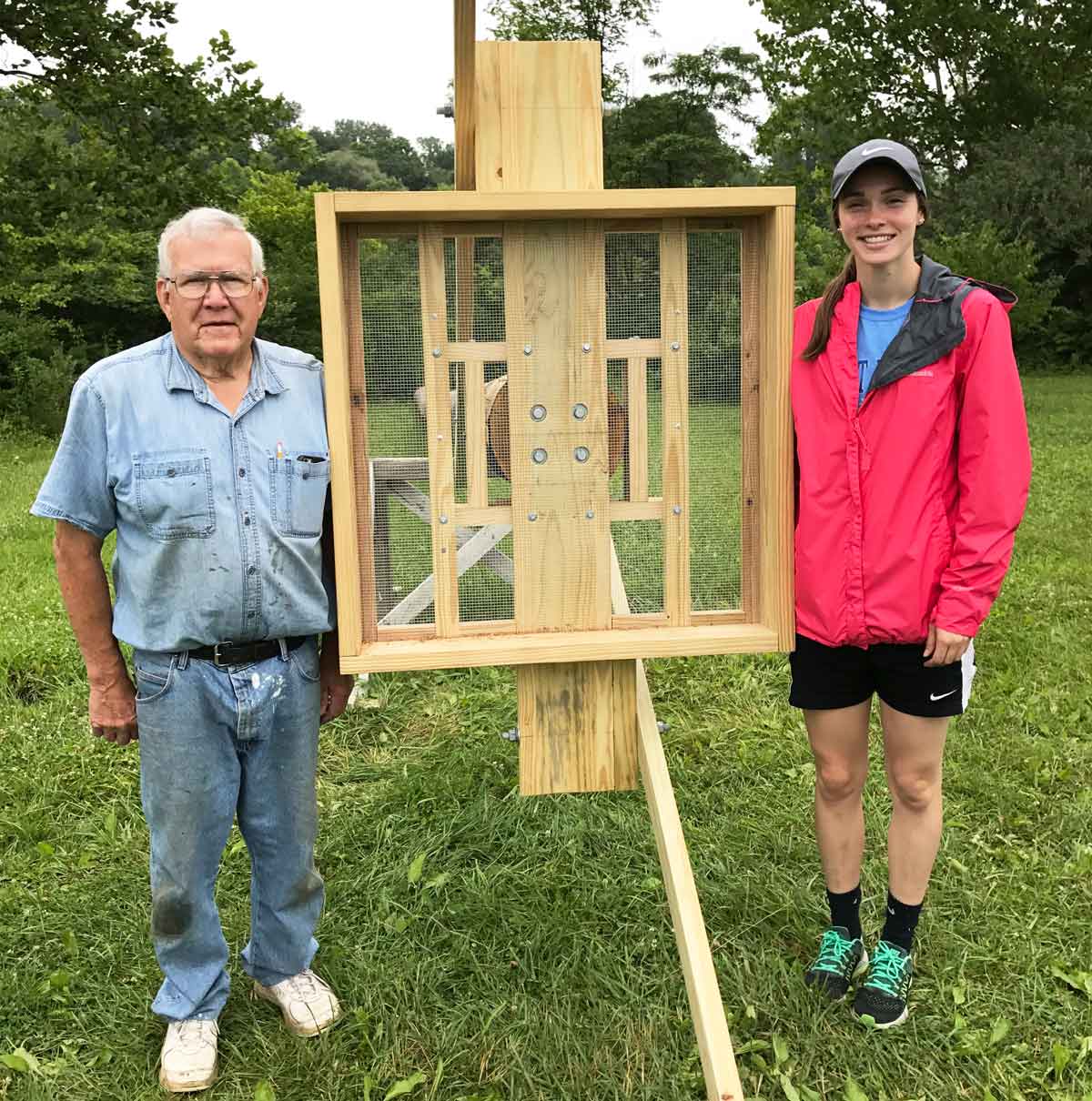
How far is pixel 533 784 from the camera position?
2.64m

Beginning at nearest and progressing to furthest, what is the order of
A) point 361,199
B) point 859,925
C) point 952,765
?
point 361,199
point 859,925
point 952,765

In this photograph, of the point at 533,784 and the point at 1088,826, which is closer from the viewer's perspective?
the point at 533,784

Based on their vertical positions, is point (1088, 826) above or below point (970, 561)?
below

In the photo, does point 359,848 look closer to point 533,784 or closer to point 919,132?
point 533,784

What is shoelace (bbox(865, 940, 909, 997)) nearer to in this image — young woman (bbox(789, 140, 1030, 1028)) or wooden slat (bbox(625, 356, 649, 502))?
young woman (bbox(789, 140, 1030, 1028))

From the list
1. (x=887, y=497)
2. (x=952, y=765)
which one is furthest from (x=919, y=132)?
(x=887, y=497)

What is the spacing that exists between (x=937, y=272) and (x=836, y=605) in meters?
0.78

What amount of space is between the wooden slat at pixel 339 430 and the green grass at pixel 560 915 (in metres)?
1.20

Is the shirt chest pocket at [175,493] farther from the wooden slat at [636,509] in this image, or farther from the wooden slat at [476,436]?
the wooden slat at [636,509]

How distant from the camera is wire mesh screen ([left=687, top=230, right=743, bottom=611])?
2.39m

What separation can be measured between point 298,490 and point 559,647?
0.66 metres

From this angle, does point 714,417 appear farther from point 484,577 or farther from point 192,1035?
point 192,1035

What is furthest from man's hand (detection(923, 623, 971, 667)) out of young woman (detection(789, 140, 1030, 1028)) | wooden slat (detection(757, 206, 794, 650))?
wooden slat (detection(757, 206, 794, 650))

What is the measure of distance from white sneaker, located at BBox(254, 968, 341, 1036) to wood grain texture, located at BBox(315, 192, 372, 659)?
1063 mm
